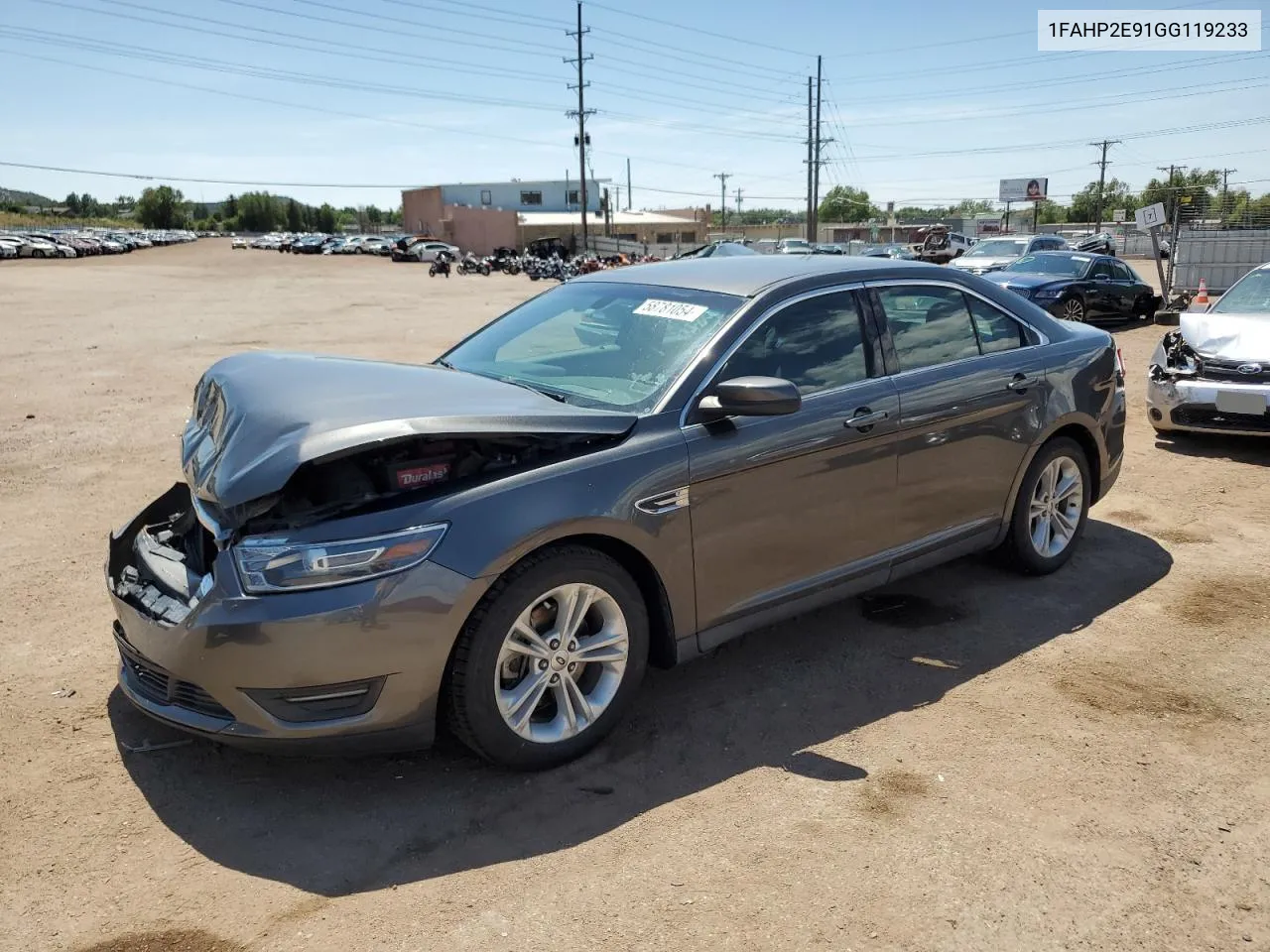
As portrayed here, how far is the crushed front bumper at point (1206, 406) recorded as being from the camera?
7477 mm

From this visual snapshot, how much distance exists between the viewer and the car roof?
413cm

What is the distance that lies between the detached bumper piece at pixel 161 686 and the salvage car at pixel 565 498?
1 cm

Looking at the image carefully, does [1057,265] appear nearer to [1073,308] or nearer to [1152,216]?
[1073,308]

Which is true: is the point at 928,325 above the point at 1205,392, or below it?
above

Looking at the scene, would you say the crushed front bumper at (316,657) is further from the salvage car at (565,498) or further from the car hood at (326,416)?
the car hood at (326,416)

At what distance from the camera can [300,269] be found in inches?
1864

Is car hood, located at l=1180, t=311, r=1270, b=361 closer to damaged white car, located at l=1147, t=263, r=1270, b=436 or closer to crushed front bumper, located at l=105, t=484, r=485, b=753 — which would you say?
damaged white car, located at l=1147, t=263, r=1270, b=436

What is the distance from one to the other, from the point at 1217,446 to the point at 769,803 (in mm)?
7001

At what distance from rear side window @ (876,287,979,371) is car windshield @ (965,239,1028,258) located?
21.7 m

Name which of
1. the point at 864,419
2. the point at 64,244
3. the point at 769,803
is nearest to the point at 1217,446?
the point at 864,419

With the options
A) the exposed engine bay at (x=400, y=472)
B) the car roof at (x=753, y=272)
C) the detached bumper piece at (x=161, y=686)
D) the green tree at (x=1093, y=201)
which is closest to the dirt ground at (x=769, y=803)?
the detached bumper piece at (x=161, y=686)

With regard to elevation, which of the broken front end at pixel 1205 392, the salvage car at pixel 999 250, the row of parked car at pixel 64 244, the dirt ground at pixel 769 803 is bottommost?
the dirt ground at pixel 769 803

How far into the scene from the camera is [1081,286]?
16.9 m

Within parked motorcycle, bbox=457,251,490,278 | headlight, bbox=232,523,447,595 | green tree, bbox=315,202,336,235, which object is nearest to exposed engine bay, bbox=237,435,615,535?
headlight, bbox=232,523,447,595
